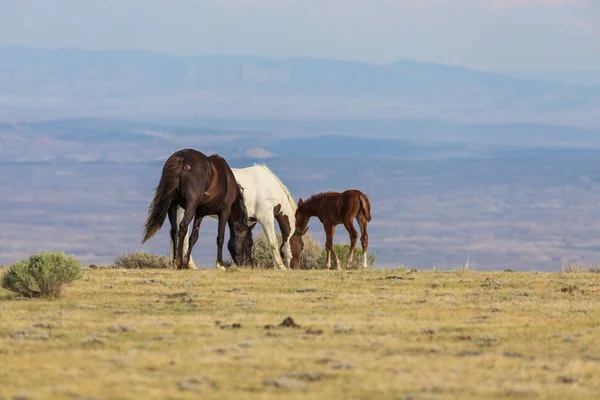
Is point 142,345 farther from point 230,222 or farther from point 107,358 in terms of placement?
point 230,222

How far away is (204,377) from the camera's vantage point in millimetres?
10969

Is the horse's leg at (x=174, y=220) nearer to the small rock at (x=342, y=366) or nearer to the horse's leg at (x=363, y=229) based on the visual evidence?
the horse's leg at (x=363, y=229)

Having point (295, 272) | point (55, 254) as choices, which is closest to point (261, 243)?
point (295, 272)

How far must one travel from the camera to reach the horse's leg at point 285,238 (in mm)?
28000

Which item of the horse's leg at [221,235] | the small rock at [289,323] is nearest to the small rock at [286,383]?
the small rock at [289,323]

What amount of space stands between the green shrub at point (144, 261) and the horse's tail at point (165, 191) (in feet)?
18.9

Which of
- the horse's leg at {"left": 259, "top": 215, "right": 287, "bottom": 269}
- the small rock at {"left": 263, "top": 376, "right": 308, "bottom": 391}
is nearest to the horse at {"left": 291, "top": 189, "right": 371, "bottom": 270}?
the horse's leg at {"left": 259, "top": 215, "right": 287, "bottom": 269}

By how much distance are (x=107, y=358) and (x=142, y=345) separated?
1.01m

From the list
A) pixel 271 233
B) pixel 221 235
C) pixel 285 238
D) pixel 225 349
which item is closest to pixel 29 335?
pixel 225 349

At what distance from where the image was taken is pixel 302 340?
13.6 meters

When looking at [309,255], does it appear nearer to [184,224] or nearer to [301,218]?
→ [301,218]

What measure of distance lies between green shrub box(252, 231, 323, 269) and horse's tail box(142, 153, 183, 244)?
689cm

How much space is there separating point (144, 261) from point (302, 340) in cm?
1686

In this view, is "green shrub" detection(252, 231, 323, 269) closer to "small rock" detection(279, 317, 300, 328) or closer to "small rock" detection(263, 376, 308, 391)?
"small rock" detection(279, 317, 300, 328)
